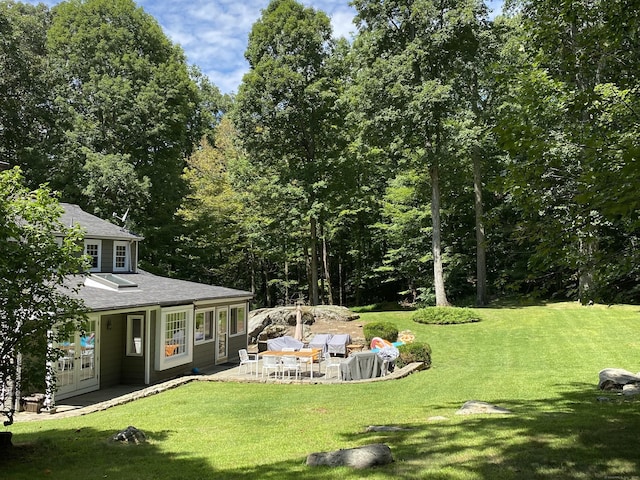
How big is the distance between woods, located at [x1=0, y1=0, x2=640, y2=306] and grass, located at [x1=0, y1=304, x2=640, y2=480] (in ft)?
30.8

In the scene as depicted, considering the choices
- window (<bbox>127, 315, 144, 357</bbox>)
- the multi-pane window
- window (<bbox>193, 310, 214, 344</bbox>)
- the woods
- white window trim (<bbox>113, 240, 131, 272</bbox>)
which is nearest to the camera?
window (<bbox>127, 315, 144, 357</bbox>)

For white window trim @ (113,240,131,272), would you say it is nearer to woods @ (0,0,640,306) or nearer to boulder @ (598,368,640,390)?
woods @ (0,0,640,306)

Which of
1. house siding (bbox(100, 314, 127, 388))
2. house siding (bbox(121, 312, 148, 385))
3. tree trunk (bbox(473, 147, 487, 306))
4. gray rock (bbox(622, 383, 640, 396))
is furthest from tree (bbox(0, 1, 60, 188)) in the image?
gray rock (bbox(622, 383, 640, 396))

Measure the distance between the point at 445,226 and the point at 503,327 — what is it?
505 inches

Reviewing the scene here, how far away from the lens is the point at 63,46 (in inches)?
1195

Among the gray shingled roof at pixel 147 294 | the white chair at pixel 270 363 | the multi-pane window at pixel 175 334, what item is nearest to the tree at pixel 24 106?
the gray shingled roof at pixel 147 294

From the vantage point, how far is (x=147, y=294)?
15219mm

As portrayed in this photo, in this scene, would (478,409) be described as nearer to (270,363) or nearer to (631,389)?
(631,389)

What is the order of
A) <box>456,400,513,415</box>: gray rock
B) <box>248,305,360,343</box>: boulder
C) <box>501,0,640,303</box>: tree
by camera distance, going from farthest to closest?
1. <box>248,305,360,343</box>: boulder
2. <box>456,400,513,415</box>: gray rock
3. <box>501,0,640,303</box>: tree

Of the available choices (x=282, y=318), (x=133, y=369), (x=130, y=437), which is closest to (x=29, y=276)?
(x=130, y=437)

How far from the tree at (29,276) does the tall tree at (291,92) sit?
61.9 ft

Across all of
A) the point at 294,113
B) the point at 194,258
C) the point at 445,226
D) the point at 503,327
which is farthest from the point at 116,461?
the point at 445,226

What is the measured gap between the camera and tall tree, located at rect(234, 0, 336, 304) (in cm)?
2592

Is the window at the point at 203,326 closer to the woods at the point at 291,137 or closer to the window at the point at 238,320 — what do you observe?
the window at the point at 238,320
